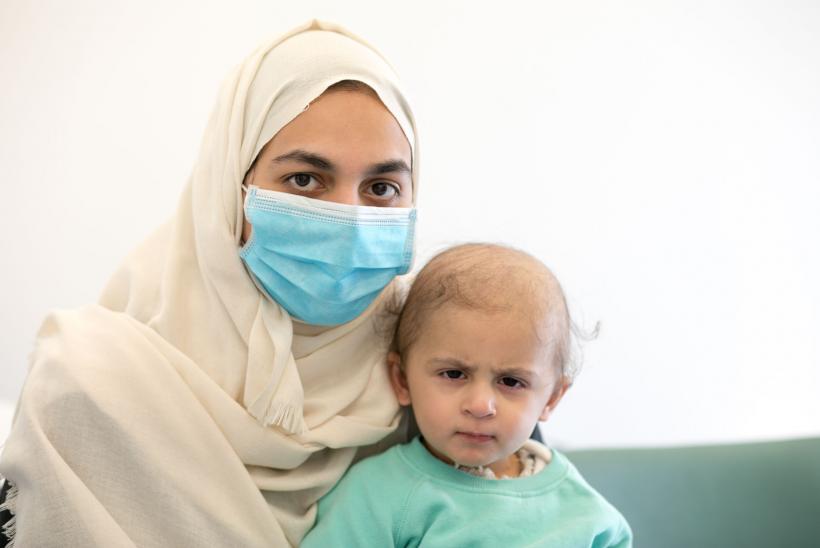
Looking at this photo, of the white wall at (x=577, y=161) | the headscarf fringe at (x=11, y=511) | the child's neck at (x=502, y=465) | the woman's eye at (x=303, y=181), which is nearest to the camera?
the headscarf fringe at (x=11, y=511)

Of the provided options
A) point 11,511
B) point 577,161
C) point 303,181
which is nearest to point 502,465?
point 303,181

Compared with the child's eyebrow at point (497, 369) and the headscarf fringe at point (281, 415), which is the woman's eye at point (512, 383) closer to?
the child's eyebrow at point (497, 369)

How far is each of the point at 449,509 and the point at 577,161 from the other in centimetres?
193

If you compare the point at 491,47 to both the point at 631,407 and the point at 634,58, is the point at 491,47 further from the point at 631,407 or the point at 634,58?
the point at 631,407

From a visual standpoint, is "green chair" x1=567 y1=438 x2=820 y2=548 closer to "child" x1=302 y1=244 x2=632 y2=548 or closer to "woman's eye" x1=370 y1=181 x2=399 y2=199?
"child" x1=302 y1=244 x2=632 y2=548

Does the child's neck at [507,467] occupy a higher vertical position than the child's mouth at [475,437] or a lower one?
lower

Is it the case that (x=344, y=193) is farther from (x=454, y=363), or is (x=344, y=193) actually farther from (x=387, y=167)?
(x=454, y=363)

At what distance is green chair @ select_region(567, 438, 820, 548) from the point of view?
2098mm

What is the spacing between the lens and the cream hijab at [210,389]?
139cm

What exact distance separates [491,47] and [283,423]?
195 cm

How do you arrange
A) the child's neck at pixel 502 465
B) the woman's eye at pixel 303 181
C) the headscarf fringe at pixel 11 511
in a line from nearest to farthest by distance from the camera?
the headscarf fringe at pixel 11 511 < the woman's eye at pixel 303 181 < the child's neck at pixel 502 465

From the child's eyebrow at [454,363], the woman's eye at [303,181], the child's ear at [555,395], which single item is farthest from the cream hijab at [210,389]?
the child's ear at [555,395]

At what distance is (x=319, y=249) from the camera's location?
4.70 feet

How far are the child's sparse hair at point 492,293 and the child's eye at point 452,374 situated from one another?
0.32ft
